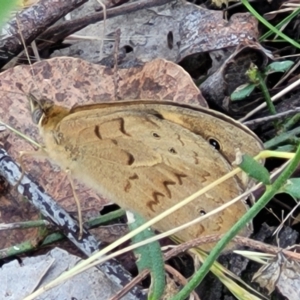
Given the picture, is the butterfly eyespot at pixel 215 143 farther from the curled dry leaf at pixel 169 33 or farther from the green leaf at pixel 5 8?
the green leaf at pixel 5 8

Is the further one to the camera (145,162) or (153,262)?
(145,162)

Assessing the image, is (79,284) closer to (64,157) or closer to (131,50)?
(64,157)

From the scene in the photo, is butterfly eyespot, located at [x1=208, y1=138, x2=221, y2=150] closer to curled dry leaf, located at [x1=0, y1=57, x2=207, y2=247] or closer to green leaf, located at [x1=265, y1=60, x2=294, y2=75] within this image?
curled dry leaf, located at [x1=0, y1=57, x2=207, y2=247]

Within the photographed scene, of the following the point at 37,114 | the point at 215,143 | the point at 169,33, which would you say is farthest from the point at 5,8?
the point at 169,33

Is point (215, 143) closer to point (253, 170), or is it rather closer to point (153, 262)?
point (153, 262)

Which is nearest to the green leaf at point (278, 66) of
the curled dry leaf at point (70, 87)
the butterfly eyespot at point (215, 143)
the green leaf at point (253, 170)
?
the curled dry leaf at point (70, 87)
